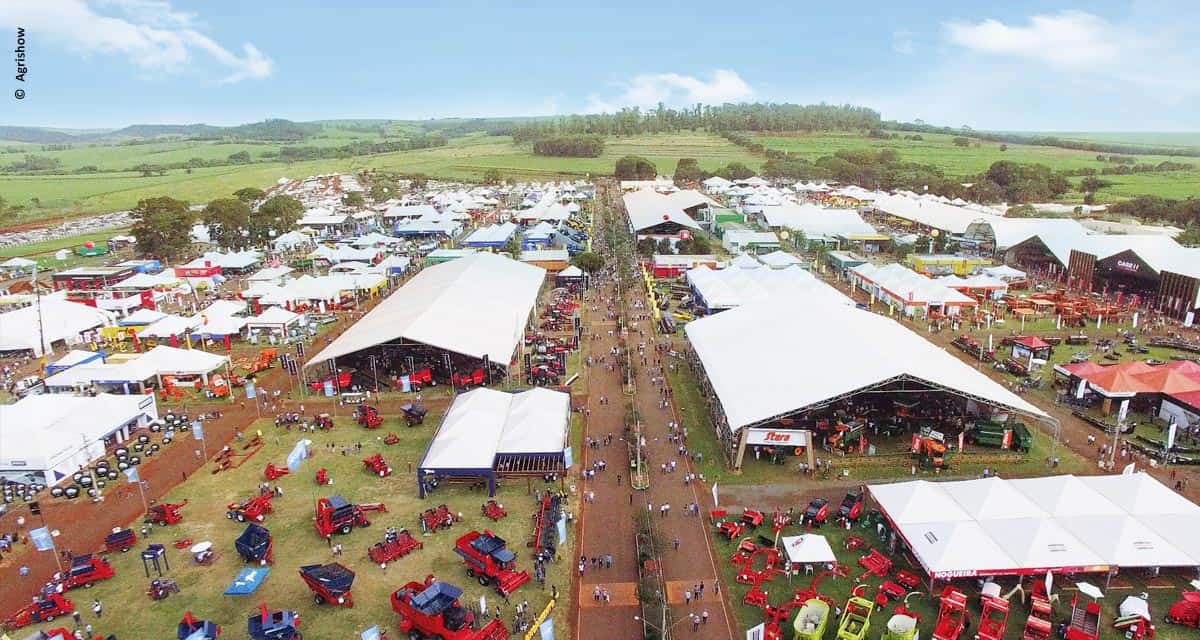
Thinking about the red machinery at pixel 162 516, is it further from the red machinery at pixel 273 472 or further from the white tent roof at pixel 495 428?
the white tent roof at pixel 495 428

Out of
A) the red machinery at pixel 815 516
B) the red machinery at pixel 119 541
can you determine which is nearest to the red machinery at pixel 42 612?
the red machinery at pixel 119 541

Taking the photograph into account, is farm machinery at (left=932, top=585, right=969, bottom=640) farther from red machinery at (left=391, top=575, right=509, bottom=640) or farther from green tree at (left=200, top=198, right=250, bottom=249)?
green tree at (left=200, top=198, right=250, bottom=249)

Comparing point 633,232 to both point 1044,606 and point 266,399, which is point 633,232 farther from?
point 1044,606

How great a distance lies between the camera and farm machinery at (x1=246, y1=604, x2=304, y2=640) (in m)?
15.0

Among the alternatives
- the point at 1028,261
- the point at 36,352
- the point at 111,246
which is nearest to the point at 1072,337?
the point at 1028,261

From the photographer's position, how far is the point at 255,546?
60.6 ft

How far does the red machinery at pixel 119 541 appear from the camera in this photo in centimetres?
1922

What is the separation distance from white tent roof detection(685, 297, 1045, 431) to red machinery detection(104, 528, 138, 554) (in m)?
19.4

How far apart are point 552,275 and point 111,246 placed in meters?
53.6

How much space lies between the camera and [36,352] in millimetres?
37594

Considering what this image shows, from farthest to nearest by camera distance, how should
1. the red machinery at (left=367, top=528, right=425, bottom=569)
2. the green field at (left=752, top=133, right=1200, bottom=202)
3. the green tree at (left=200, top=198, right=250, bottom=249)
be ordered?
the green field at (left=752, top=133, right=1200, bottom=202) → the green tree at (left=200, top=198, right=250, bottom=249) → the red machinery at (left=367, top=528, right=425, bottom=569)

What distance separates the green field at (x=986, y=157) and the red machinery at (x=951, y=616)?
102 m

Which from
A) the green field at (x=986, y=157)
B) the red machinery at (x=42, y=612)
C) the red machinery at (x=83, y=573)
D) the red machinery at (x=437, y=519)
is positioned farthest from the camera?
the green field at (x=986, y=157)

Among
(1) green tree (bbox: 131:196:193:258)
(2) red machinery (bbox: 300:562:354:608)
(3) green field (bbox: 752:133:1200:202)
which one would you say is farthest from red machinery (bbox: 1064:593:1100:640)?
(3) green field (bbox: 752:133:1200:202)
